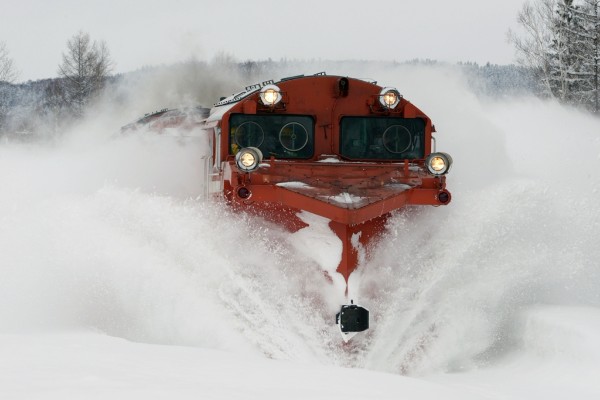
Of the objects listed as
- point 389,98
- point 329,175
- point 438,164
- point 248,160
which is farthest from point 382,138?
point 248,160

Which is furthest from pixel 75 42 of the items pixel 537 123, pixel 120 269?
pixel 120 269

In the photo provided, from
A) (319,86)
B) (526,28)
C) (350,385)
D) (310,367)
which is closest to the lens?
(350,385)

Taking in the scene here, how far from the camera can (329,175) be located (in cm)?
846

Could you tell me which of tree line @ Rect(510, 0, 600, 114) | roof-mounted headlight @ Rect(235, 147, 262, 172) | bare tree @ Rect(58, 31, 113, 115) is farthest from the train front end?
bare tree @ Rect(58, 31, 113, 115)

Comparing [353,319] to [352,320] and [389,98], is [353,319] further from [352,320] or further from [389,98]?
[389,98]

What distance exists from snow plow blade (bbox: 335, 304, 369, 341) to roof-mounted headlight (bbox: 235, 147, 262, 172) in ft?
5.48

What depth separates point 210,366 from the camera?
→ 5273 millimetres

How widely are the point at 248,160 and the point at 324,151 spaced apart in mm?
1468

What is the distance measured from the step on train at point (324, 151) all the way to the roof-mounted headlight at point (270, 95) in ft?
0.04

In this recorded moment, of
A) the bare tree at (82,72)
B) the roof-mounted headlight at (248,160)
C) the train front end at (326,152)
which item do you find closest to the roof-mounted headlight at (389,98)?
the train front end at (326,152)

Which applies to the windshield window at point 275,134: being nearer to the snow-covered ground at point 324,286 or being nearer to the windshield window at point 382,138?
the windshield window at point 382,138

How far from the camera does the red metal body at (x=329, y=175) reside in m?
7.64

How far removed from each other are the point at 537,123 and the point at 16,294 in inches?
341

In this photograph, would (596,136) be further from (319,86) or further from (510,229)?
(319,86)
